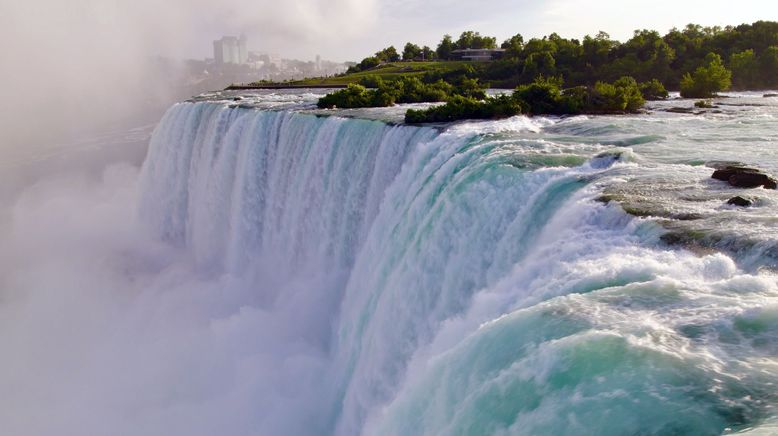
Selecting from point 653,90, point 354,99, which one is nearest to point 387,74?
point 354,99

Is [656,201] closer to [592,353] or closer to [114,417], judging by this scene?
[592,353]

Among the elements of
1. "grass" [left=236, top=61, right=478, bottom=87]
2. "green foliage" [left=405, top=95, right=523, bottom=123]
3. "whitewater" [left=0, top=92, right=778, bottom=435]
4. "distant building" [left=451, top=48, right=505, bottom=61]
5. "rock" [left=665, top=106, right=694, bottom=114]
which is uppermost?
"distant building" [left=451, top=48, right=505, bottom=61]

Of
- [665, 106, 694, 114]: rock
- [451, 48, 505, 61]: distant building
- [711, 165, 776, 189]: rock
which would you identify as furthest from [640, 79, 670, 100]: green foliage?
[451, 48, 505, 61]: distant building

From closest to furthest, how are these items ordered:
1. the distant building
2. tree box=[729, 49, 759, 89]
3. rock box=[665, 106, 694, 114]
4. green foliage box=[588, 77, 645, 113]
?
1. rock box=[665, 106, 694, 114]
2. green foliage box=[588, 77, 645, 113]
3. tree box=[729, 49, 759, 89]
4. the distant building

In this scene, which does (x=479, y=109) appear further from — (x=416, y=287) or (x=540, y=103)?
(x=416, y=287)

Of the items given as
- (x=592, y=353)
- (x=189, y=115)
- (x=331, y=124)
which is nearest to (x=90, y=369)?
(x=331, y=124)

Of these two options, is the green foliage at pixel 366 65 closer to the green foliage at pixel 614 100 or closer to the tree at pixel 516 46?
the tree at pixel 516 46

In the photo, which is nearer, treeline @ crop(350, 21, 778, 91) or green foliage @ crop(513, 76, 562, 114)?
green foliage @ crop(513, 76, 562, 114)

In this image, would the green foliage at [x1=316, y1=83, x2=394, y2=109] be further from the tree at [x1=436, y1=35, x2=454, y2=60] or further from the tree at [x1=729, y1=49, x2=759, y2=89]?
the tree at [x1=436, y1=35, x2=454, y2=60]
